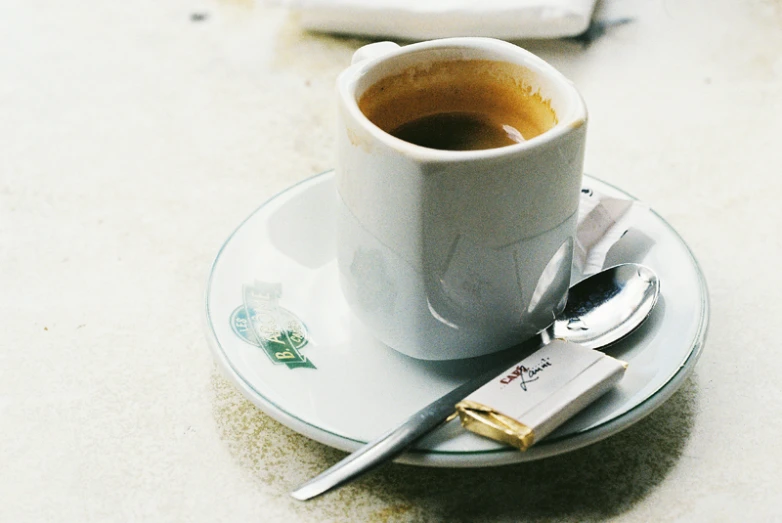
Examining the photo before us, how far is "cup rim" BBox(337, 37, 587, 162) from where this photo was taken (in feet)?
1.56

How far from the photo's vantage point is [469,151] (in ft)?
1.72

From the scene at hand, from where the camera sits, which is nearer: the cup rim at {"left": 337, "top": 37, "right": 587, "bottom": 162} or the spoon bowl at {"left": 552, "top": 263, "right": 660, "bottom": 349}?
the cup rim at {"left": 337, "top": 37, "right": 587, "bottom": 162}

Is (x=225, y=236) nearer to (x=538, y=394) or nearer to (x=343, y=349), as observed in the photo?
(x=343, y=349)

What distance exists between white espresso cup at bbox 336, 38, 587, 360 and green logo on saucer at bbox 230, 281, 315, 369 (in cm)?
5

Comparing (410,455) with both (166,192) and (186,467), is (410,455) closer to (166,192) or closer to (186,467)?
(186,467)

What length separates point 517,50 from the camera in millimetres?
590

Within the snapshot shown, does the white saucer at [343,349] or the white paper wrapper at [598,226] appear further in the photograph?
the white paper wrapper at [598,226]

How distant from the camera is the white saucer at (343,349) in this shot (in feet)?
1.65

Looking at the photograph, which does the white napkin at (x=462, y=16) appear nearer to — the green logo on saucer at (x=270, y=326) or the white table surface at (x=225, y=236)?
the white table surface at (x=225, y=236)

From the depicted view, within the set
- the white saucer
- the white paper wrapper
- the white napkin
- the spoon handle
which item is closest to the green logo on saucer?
the white saucer

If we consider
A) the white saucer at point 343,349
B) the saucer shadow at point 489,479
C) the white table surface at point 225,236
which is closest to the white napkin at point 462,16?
the white table surface at point 225,236

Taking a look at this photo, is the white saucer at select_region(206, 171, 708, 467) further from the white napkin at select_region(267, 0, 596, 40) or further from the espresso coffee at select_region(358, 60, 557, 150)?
the white napkin at select_region(267, 0, 596, 40)

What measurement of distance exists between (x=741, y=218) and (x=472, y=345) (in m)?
0.38

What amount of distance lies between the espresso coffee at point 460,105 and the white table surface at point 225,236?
9.2 inches
